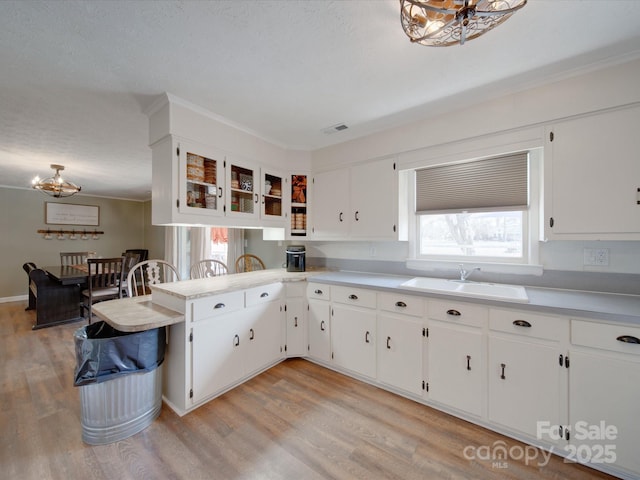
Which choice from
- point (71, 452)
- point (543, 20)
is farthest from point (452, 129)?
point (71, 452)

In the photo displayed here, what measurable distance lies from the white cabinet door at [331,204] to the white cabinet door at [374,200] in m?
0.09

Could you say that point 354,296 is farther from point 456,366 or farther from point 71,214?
point 71,214

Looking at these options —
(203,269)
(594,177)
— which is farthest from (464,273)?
(203,269)

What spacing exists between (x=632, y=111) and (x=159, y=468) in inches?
135

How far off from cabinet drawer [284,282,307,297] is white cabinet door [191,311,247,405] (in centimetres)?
53

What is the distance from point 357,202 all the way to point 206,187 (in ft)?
4.79

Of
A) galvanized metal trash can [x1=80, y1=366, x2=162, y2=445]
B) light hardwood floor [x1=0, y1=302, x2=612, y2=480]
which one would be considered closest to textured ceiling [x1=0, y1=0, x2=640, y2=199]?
galvanized metal trash can [x1=80, y1=366, x2=162, y2=445]

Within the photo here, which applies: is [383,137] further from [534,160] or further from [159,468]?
[159,468]

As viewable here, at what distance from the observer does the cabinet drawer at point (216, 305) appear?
182 cm

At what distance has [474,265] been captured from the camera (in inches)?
86.2

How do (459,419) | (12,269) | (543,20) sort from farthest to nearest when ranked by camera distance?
(12,269) → (459,419) → (543,20)

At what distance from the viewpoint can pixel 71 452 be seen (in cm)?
150

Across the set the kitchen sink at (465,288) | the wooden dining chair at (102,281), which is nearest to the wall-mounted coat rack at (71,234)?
the wooden dining chair at (102,281)

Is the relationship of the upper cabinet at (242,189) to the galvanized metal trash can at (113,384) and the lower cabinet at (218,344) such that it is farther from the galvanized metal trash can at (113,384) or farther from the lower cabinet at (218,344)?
the galvanized metal trash can at (113,384)
